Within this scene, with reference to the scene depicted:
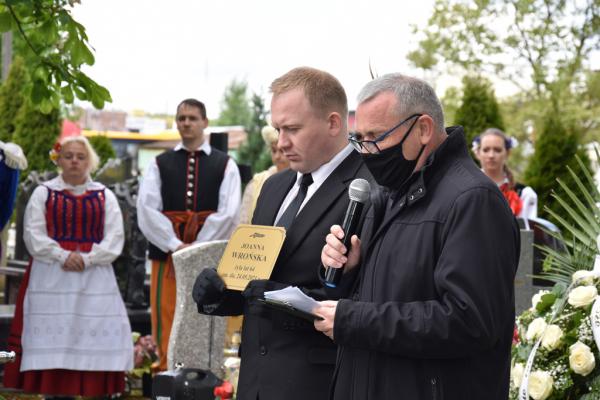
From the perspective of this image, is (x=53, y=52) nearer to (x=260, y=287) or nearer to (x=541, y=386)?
(x=260, y=287)

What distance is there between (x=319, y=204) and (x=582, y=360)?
145 centimetres

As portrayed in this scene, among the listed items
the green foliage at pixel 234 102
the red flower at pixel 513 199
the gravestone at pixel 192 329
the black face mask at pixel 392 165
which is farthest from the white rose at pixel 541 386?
the green foliage at pixel 234 102

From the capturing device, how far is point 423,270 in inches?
115

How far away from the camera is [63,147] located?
816 cm

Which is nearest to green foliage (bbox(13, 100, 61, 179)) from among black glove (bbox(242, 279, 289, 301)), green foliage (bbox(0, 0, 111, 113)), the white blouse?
the white blouse

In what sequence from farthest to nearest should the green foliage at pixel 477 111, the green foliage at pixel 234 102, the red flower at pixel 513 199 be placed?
the green foliage at pixel 234 102, the green foliage at pixel 477 111, the red flower at pixel 513 199

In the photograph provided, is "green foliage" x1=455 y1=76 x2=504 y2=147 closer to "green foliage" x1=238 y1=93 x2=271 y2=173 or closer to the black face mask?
"green foliage" x1=238 y1=93 x2=271 y2=173

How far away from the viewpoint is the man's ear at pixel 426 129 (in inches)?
120

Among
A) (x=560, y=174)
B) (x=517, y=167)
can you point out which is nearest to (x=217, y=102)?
(x=517, y=167)

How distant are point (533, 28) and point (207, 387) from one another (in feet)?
69.3

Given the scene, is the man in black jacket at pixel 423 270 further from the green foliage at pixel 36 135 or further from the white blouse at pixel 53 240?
the green foliage at pixel 36 135

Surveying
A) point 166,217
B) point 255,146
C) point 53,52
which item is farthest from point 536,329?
point 255,146

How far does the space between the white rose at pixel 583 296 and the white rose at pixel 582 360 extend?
7.4 inches

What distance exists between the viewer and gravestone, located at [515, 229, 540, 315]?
297 inches
